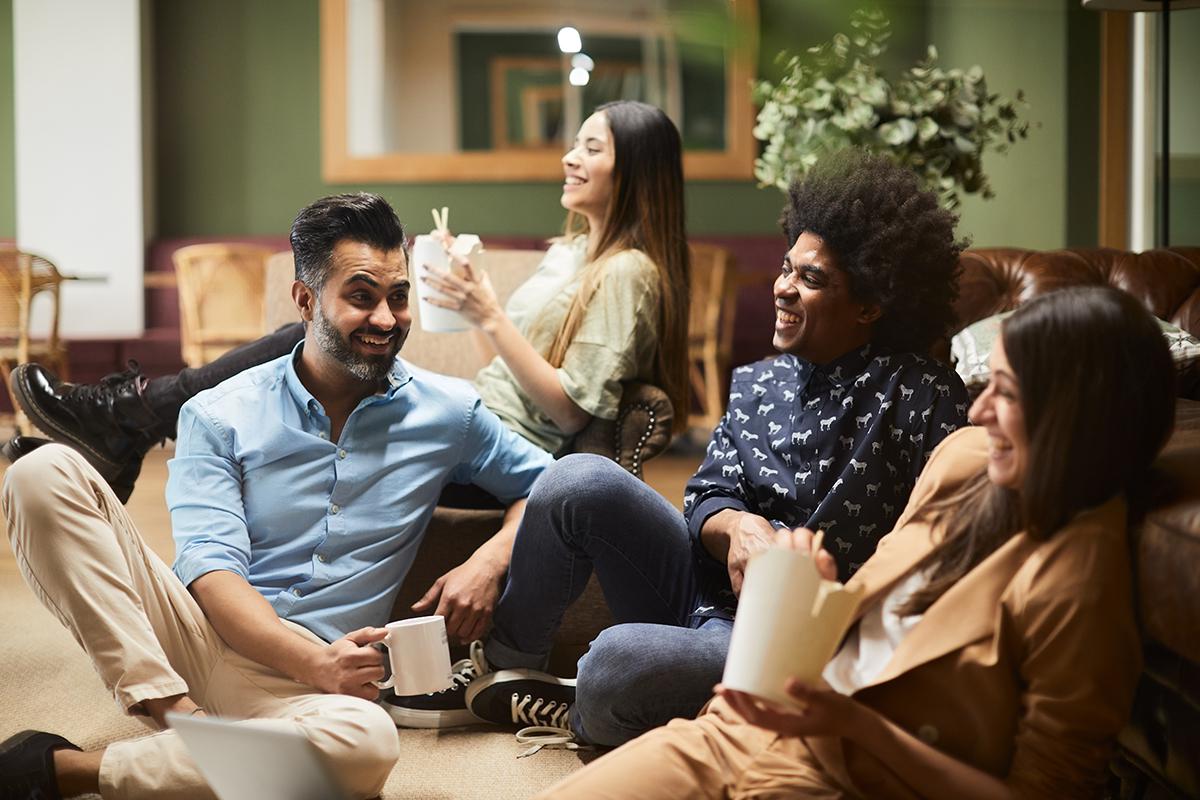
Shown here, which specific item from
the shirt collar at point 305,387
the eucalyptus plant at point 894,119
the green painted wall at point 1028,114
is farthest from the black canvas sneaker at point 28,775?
the green painted wall at point 1028,114

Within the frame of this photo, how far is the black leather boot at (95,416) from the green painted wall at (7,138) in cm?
459

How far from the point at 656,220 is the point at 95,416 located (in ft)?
3.91

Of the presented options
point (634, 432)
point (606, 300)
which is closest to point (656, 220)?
point (606, 300)

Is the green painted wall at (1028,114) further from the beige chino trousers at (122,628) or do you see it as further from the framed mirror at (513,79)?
the beige chino trousers at (122,628)

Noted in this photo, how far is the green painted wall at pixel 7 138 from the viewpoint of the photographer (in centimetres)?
658

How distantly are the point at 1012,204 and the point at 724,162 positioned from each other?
169cm

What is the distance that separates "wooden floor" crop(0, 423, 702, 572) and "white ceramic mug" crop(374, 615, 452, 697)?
171cm

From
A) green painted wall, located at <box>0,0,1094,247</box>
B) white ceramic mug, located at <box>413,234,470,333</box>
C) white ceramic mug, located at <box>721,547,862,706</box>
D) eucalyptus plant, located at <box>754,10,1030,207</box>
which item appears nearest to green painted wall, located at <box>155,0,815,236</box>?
green painted wall, located at <box>0,0,1094,247</box>

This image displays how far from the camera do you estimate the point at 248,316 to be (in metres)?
5.98

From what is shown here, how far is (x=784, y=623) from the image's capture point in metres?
1.13

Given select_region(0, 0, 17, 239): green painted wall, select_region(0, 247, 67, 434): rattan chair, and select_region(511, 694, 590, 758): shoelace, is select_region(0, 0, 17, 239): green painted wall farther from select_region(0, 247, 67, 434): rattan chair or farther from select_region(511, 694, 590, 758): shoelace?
select_region(511, 694, 590, 758): shoelace

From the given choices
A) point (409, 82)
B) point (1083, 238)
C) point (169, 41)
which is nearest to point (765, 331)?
point (1083, 238)

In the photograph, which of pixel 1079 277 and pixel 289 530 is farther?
pixel 1079 277

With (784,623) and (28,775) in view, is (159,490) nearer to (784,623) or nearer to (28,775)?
(28,775)
